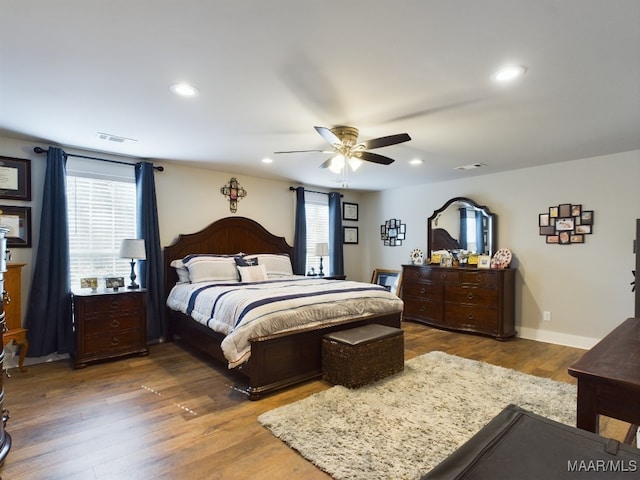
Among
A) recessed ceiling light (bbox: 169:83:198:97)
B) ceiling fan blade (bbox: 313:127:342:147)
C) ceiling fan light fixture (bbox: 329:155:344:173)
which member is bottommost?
ceiling fan light fixture (bbox: 329:155:344:173)

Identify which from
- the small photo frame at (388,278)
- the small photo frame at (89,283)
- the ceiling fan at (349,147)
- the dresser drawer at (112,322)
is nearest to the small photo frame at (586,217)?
the ceiling fan at (349,147)

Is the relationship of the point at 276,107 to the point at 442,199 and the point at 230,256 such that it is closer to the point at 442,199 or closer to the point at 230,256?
the point at 230,256

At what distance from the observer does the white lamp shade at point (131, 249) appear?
3915mm

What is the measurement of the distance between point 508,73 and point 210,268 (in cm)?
371

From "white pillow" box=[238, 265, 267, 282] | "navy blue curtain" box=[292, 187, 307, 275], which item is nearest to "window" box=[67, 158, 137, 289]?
"white pillow" box=[238, 265, 267, 282]

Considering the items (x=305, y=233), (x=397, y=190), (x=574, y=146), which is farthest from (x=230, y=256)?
(x=574, y=146)

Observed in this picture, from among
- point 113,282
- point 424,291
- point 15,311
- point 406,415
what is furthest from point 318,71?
point 424,291

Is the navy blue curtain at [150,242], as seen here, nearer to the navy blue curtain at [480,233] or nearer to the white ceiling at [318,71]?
the white ceiling at [318,71]

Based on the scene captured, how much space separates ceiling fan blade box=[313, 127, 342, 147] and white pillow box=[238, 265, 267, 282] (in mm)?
2214

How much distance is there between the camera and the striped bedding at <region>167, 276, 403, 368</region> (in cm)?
288

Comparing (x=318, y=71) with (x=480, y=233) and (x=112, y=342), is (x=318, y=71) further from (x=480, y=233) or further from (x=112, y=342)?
(x=480, y=233)

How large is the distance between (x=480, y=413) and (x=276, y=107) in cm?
279

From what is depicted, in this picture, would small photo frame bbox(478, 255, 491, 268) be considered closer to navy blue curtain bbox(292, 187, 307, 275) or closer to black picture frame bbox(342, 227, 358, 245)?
black picture frame bbox(342, 227, 358, 245)

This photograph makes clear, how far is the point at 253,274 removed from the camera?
15.0 feet
